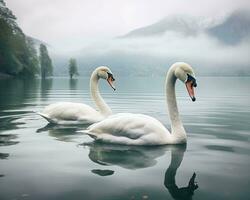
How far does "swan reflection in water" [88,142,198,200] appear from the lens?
19.3ft

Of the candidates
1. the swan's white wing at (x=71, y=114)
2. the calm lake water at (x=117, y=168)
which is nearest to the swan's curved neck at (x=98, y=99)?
the swan's white wing at (x=71, y=114)

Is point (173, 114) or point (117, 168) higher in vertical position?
point (173, 114)

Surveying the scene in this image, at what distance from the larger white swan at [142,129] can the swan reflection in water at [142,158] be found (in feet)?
0.48

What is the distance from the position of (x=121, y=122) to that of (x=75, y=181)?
2519 millimetres

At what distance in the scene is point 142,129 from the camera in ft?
27.3

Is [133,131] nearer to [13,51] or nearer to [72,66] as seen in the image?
[13,51]

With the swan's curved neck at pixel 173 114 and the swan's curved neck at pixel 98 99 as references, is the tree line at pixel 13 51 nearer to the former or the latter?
the swan's curved neck at pixel 98 99

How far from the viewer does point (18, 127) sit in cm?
1161

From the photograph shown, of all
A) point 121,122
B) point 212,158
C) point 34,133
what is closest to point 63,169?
point 121,122

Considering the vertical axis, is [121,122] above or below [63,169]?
above

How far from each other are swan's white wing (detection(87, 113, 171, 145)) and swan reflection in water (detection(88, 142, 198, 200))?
0.15 metres

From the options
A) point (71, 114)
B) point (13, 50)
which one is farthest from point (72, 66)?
point (71, 114)

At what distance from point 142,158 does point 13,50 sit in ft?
220

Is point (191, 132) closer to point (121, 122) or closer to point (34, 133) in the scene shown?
point (121, 122)
